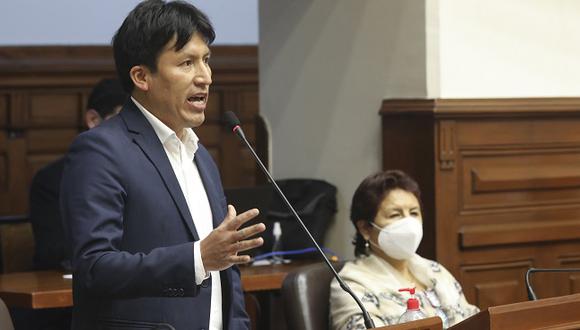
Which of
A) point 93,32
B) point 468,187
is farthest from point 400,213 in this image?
point 93,32

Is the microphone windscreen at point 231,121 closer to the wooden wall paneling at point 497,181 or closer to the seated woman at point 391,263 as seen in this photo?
the seated woman at point 391,263

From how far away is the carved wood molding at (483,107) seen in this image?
436cm

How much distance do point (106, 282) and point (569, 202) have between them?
2.76m

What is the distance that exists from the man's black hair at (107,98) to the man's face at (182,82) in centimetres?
191

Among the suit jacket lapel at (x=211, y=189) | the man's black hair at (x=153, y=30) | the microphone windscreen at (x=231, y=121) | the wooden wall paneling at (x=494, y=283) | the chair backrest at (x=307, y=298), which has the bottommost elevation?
the wooden wall paneling at (x=494, y=283)

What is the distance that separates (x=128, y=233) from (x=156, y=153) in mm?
206

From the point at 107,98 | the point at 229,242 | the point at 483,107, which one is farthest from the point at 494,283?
the point at 229,242

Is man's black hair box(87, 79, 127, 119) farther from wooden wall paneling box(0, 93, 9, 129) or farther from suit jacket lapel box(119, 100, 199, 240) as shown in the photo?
wooden wall paneling box(0, 93, 9, 129)

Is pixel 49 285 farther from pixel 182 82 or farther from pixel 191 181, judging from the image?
pixel 182 82

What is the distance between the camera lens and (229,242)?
229 cm

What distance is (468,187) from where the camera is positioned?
4.45 m

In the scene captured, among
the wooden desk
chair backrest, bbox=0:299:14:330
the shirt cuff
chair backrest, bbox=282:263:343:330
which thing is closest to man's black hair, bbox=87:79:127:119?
the wooden desk

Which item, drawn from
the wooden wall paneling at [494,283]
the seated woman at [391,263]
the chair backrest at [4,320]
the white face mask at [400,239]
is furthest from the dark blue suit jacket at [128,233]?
the wooden wall paneling at [494,283]

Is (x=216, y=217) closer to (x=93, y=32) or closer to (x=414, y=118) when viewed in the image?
(x=414, y=118)
